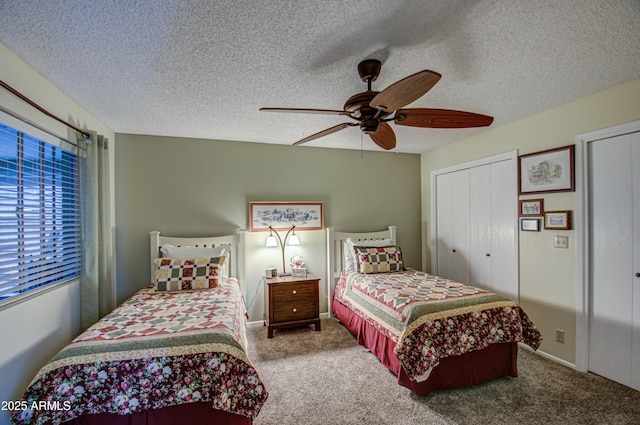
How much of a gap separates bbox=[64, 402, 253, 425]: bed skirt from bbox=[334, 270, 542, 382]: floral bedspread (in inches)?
48.4

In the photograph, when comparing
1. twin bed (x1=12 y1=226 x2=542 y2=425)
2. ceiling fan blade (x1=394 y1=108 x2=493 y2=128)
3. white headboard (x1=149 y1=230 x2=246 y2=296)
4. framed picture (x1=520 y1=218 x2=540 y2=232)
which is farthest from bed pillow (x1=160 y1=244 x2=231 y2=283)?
framed picture (x1=520 y1=218 x2=540 y2=232)

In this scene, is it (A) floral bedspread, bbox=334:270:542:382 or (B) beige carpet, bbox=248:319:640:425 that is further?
(A) floral bedspread, bbox=334:270:542:382

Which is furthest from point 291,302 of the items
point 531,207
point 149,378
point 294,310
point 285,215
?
point 531,207

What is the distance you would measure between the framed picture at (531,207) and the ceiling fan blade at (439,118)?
1440 mm

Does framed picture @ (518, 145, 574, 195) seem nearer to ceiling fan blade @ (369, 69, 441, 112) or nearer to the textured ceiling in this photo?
the textured ceiling

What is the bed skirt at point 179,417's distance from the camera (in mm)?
1622

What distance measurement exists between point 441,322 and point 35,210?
10.0ft

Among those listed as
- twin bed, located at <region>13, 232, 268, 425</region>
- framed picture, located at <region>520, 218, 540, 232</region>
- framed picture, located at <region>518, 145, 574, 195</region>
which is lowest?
twin bed, located at <region>13, 232, 268, 425</region>

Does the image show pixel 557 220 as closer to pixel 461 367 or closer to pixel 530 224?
pixel 530 224

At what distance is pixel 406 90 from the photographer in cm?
144

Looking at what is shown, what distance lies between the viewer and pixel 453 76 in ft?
6.86

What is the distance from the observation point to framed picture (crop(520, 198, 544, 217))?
9.29 feet

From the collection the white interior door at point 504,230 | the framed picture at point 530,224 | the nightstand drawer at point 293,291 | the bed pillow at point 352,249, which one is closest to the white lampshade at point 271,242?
the nightstand drawer at point 293,291

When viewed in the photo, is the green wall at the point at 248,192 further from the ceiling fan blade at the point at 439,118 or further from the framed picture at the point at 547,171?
the ceiling fan blade at the point at 439,118
